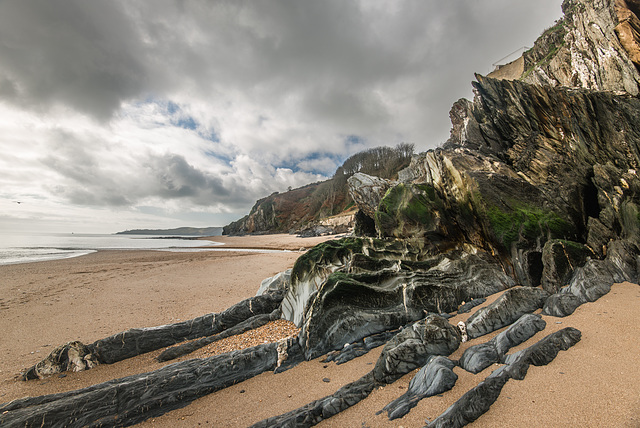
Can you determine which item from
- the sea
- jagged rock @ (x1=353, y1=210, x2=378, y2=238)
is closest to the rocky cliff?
Result: jagged rock @ (x1=353, y1=210, x2=378, y2=238)

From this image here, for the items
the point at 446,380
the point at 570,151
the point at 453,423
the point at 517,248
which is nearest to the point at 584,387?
the point at 446,380

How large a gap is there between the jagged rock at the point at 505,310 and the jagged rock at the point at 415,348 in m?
0.38

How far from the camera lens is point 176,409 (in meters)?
3.29

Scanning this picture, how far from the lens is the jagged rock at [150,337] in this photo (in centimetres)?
445

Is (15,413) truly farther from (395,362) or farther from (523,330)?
(523,330)

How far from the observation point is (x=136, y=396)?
129 inches

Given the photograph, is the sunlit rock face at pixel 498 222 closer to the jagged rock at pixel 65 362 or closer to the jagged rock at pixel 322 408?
the jagged rock at pixel 322 408

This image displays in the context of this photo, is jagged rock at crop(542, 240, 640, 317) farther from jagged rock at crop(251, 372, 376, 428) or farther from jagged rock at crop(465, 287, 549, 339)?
jagged rock at crop(251, 372, 376, 428)

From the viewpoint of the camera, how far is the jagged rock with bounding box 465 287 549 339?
3.80m

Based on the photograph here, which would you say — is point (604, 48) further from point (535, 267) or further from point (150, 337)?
point (150, 337)

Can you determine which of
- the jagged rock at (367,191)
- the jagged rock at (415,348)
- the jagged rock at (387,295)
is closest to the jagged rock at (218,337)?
the jagged rock at (387,295)

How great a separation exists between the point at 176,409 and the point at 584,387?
4541mm

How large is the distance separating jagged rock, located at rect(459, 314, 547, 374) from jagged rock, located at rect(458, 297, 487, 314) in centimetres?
121

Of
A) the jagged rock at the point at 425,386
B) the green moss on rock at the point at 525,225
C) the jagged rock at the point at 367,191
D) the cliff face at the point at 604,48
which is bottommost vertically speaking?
the jagged rock at the point at 425,386
